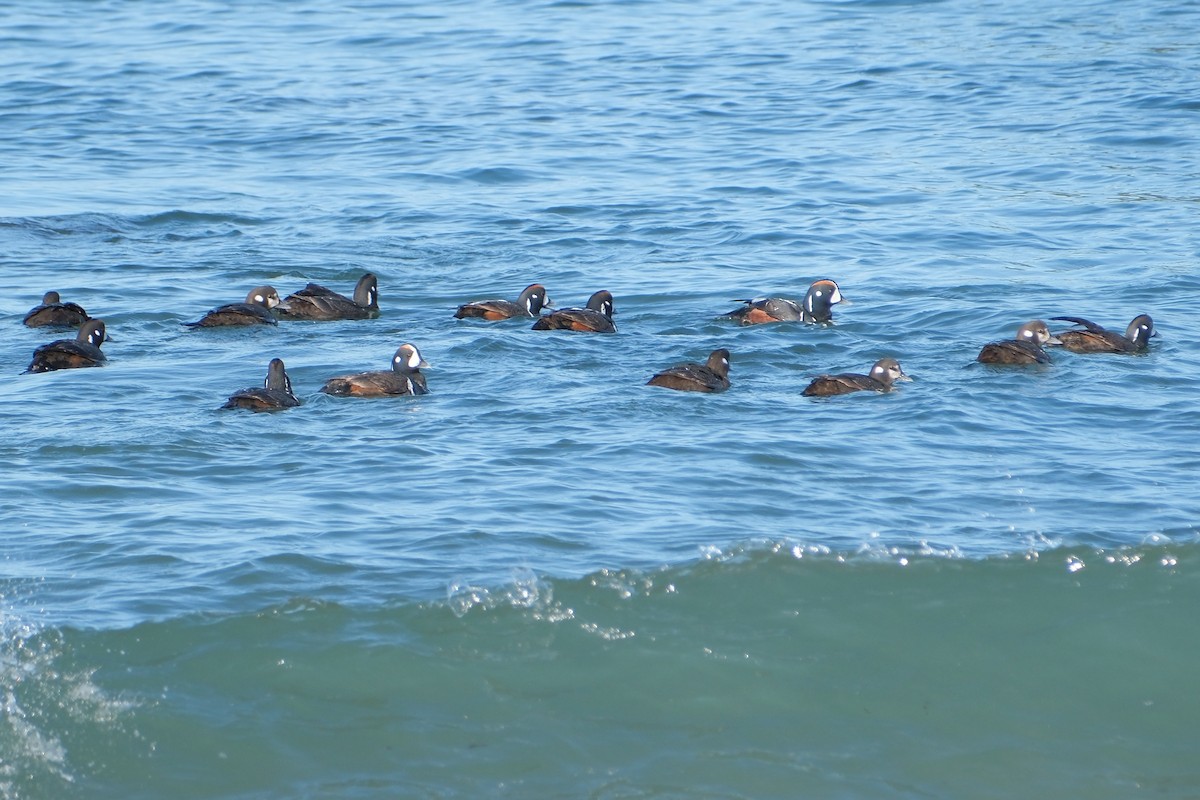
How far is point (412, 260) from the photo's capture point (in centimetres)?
2030

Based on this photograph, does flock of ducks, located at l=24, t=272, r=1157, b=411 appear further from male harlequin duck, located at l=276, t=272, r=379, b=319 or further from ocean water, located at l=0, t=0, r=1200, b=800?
ocean water, located at l=0, t=0, r=1200, b=800

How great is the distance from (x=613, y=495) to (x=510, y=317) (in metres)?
5.63

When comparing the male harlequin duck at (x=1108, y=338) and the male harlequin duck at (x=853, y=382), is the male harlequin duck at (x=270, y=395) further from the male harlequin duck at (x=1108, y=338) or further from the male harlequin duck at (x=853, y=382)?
the male harlequin duck at (x=1108, y=338)

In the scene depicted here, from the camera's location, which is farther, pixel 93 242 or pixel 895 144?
pixel 895 144

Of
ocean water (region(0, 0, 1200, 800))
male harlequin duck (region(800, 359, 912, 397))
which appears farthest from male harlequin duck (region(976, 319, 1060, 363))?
male harlequin duck (region(800, 359, 912, 397))

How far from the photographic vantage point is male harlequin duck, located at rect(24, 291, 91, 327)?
16.2m

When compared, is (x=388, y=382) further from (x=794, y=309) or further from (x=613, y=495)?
(x=794, y=309)

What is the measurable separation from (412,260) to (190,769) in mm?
12491

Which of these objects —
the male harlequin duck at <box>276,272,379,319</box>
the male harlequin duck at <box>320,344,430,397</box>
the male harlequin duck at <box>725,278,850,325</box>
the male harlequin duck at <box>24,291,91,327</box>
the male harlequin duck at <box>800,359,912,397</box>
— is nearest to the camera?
the male harlequin duck at <box>800,359,912,397</box>

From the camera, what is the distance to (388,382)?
14.0 meters

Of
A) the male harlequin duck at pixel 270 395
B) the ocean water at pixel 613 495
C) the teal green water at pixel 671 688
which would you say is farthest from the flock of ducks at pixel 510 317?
the teal green water at pixel 671 688

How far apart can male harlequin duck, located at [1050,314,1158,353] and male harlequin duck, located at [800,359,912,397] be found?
7.40 feet

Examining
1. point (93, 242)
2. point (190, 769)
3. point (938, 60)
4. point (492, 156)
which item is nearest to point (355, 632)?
point (190, 769)

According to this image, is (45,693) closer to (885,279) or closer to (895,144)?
(885,279)
